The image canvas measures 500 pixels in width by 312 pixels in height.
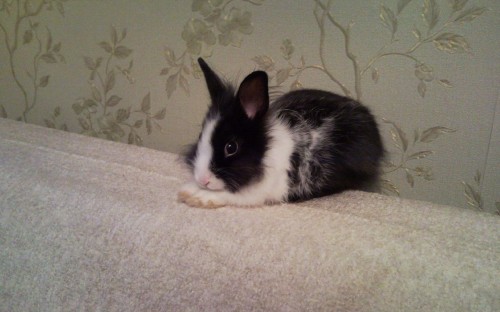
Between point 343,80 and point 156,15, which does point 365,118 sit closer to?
point 343,80

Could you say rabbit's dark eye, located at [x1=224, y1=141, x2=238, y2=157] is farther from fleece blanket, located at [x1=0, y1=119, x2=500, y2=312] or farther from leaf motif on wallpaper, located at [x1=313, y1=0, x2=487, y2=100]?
leaf motif on wallpaper, located at [x1=313, y1=0, x2=487, y2=100]

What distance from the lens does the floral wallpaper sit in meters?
0.92

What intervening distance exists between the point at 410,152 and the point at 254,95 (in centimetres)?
56

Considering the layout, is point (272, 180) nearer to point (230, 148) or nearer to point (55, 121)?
point (230, 148)

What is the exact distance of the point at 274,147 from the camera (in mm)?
800

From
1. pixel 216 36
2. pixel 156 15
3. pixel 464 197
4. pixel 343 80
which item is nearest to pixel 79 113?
pixel 156 15

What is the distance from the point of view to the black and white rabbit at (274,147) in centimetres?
76

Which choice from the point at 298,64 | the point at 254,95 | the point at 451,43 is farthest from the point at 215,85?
the point at 451,43

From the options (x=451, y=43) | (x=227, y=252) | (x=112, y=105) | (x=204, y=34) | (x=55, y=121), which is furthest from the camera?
(x=55, y=121)

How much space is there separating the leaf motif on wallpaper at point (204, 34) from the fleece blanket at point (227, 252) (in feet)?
1.66

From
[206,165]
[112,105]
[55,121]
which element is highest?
[206,165]

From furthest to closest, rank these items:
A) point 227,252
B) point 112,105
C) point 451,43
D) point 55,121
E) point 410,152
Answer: point 55,121
point 112,105
point 410,152
point 451,43
point 227,252

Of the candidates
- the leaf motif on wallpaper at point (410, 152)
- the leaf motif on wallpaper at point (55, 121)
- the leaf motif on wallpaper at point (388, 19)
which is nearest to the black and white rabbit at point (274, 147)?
the leaf motif on wallpaper at point (410, 152)

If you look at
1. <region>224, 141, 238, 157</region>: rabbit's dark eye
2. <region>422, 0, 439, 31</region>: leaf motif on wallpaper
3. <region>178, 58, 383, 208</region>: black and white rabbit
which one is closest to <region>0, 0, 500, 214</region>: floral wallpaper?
<region>422, 0, 439, 31</region>: leaf motif on wallpaper
